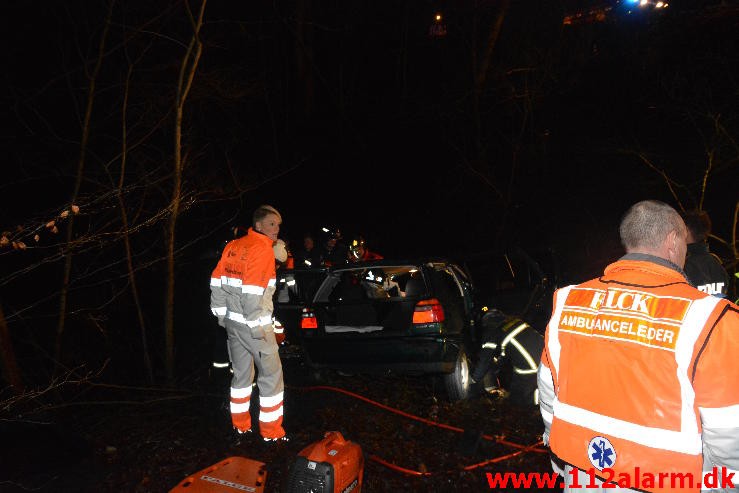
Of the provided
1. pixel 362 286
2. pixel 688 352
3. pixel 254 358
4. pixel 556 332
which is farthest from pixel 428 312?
pixel 688 352

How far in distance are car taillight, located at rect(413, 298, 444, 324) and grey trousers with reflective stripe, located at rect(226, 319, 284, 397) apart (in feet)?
5.14

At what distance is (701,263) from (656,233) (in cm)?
211

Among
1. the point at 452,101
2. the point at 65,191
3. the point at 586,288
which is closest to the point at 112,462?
the point at 586,288

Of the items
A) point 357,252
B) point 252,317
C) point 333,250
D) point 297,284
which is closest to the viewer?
point 252,317

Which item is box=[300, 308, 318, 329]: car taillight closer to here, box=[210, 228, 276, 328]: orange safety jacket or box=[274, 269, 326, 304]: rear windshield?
box=[274, 269, 326, 304]: rear windshield

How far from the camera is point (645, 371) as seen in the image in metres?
1.65

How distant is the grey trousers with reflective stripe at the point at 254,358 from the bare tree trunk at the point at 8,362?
6.67 feet

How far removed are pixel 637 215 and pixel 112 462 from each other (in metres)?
4.07

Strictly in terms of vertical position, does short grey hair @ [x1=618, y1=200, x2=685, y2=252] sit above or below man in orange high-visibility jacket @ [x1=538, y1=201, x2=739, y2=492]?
above

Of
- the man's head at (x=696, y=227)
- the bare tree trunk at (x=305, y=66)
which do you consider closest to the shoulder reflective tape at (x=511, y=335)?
the man's head at (x=696, y=227)

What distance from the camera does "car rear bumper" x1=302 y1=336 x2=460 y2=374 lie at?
5.18 meters

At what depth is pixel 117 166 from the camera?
7.12m

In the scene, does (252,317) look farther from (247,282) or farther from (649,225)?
(649,225)

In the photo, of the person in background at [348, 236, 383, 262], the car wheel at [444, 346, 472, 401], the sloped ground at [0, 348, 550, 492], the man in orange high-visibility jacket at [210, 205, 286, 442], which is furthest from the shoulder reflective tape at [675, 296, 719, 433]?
the person in background at [348, 236, 383, 262]
